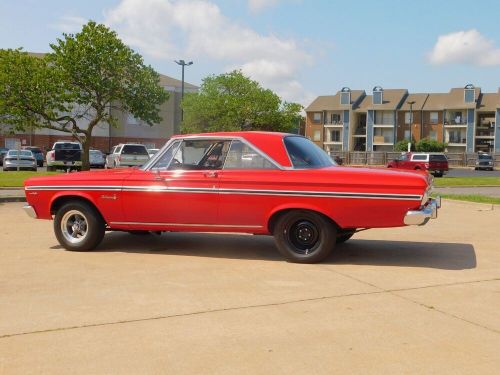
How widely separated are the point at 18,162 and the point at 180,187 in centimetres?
2916

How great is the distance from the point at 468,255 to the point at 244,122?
5104 centimetres

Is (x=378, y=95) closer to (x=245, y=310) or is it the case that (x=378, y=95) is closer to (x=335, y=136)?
(x=335, y=136)

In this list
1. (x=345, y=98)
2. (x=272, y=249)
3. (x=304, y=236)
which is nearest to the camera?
(x=304, y=236)

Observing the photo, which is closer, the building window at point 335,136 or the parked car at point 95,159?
the parked car at point 95,159

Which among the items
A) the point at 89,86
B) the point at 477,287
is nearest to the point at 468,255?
the point at 477,287

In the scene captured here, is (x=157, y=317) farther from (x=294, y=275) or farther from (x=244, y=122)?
(x=244, y=122)

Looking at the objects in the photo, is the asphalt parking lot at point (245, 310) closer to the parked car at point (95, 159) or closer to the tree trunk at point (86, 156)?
the tree trunk at point (86, 156)

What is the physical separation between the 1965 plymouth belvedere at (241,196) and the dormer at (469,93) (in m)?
75.9

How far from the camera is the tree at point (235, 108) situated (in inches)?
2237

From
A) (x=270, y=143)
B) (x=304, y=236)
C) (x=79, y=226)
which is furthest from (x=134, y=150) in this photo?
(x=304, y=236)

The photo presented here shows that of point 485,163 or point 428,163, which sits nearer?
point 428,163

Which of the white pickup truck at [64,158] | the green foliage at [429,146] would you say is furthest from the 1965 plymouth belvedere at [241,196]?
the green foliage at [429,146]

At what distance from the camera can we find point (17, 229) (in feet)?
32.3

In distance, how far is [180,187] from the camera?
23.6 ft
